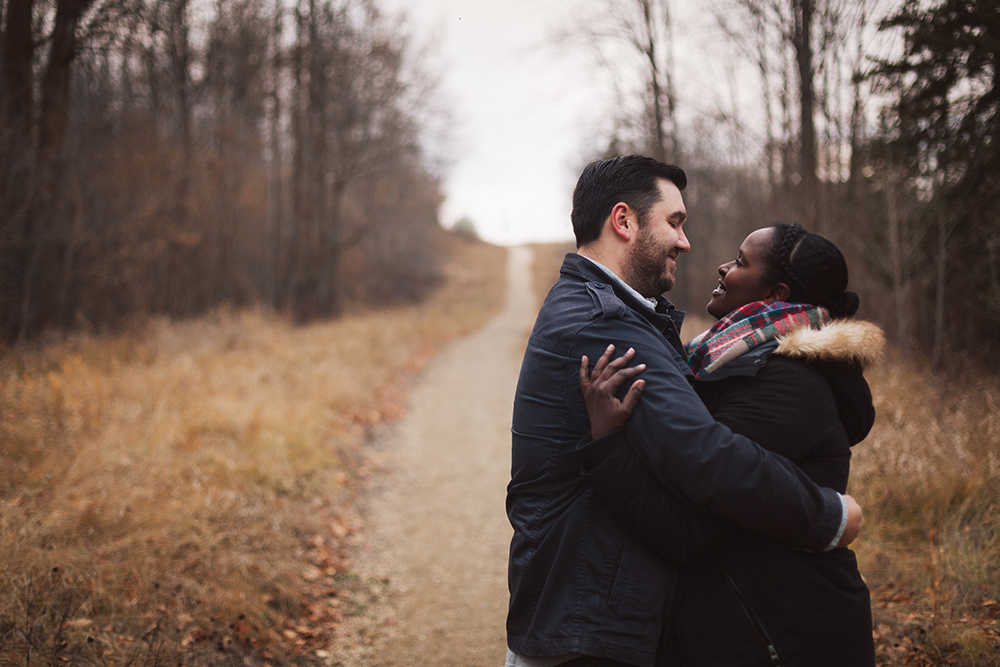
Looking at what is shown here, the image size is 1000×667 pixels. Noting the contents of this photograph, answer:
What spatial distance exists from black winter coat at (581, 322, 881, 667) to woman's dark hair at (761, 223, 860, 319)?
0.77 feet

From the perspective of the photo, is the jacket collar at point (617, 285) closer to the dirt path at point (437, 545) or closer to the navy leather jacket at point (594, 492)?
the navy leather jacket at point (594, 492)

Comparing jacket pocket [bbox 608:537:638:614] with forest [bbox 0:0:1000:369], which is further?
forest [bbox 0:0:1000:369]

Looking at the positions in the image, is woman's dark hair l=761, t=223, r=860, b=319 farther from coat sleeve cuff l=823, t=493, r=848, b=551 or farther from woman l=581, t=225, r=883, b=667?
coat sleeve cuff l=823, t=493, r=848, b=551

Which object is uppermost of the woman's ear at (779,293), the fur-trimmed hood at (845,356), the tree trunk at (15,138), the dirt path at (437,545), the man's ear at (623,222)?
the tree trunk at (15,138)

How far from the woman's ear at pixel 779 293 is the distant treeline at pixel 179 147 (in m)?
9.17

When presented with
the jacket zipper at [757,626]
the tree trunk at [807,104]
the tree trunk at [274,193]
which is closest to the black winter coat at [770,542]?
the jacket zipper at [757,626]

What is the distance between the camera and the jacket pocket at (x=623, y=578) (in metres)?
1.62

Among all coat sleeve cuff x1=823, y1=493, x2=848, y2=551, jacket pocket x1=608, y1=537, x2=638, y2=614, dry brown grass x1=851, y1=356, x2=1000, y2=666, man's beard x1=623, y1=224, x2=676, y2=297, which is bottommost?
dry brown grass x1=851, y1=356, x2=1000, y2=666

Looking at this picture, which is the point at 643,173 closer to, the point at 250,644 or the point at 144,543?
the point at 250,644

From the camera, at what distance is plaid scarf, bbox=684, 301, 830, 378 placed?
5.79 feet

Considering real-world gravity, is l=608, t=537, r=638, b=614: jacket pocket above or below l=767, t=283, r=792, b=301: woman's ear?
below

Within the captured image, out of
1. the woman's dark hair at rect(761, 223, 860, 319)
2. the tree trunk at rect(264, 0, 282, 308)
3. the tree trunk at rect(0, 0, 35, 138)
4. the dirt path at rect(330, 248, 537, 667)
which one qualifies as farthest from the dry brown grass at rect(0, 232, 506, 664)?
the tree trunk at rect(264, 0, 282, 308)

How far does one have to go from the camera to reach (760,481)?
1.48 meters

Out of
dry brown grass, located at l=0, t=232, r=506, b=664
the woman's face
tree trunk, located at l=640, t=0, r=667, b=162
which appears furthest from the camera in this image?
tree trunk, located at l=640, t=0, r=667, b=162
